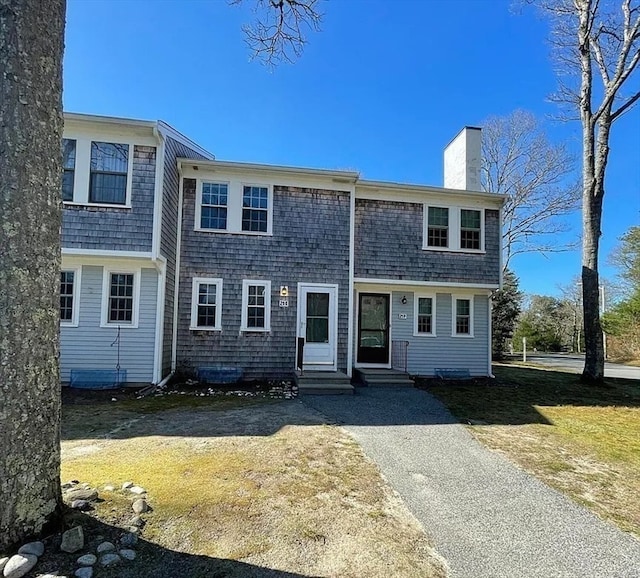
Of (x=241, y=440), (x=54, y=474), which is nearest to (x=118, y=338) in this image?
(x=241, y=440)

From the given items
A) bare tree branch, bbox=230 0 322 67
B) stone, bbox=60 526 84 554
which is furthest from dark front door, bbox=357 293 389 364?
stone, bbox=60 526 84 554

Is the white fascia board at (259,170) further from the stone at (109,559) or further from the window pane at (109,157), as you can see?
the stone at (109,559)

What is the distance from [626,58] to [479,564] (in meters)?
14.6

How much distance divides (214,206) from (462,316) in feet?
25.7

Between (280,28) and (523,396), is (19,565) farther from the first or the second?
(523,396)

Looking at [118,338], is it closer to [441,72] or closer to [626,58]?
[441,72]

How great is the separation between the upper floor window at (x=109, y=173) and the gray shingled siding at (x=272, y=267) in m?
1.70

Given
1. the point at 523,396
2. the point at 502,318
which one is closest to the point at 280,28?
the point at 523,396

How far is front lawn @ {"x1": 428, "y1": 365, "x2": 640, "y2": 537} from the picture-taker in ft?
13.1

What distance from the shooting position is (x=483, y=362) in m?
11.8

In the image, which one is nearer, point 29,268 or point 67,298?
point 29,268

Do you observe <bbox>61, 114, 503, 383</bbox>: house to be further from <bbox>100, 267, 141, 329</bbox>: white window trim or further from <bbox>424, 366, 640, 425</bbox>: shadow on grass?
<bbox>424, 366, 640, 425</bbox>: shadow on grass

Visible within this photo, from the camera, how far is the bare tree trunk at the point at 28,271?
2.31 meters

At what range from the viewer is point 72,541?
7.86 feet
